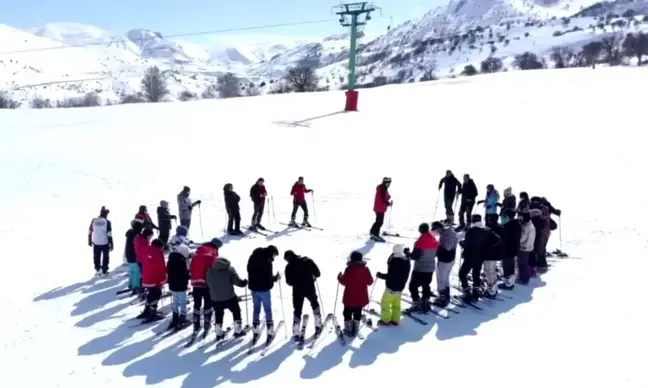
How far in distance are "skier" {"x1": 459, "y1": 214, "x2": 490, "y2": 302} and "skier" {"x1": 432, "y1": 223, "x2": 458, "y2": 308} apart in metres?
0.37

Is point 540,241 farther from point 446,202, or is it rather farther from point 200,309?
point 200,309

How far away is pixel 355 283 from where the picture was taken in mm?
9500

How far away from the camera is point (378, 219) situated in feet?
52.6

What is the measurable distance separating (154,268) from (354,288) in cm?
372

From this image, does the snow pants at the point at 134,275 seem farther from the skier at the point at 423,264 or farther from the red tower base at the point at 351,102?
the red tower base at the point at 351,102

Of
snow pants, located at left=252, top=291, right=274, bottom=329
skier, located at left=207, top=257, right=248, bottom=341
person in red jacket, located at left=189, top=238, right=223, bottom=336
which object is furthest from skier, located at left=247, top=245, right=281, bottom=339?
person in red jacket, located at left=189, top=238, right=223, bottom=336

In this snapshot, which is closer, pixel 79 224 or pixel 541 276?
pixel 541 276

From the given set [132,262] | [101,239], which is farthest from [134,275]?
[101,239]

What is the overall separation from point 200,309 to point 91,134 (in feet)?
68.2

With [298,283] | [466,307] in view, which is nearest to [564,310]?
[466,307]

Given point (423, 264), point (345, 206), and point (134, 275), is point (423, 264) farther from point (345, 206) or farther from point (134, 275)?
point (345, 206)

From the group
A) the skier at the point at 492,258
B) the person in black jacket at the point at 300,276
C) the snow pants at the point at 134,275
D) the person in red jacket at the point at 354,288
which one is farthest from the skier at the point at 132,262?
the skier at the point at 492,258

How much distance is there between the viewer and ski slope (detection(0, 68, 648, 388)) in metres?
8.87

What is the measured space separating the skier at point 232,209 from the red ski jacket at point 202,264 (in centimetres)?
641
